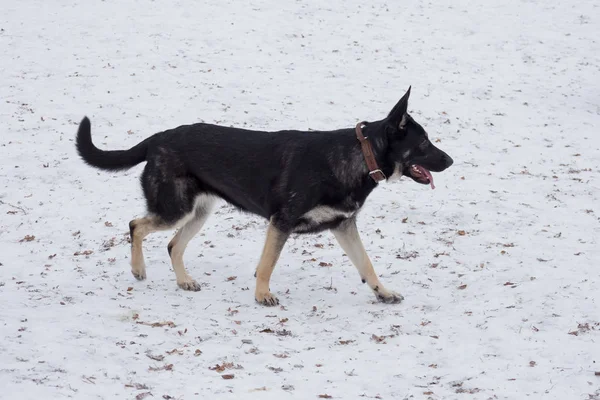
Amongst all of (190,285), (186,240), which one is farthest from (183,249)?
(190,285)

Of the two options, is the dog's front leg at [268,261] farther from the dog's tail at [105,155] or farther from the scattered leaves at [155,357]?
the dog's tail at [105,155]

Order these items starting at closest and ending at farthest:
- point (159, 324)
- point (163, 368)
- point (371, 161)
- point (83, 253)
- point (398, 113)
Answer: point (163, 368) → point (159, 324) → point (398, 113) → point (371, 161) → point (83, 253)

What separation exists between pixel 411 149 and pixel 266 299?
2.21 metres

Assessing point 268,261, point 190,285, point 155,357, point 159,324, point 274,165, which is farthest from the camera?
point 190,285

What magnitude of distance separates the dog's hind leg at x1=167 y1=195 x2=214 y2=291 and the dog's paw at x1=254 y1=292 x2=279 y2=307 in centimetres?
81

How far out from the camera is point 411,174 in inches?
274

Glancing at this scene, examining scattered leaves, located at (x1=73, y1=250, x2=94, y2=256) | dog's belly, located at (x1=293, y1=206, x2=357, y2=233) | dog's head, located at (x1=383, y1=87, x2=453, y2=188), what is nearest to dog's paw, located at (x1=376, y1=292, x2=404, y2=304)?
dog's belly, located at (x1=293, y1=206, x2=357, y2=233)

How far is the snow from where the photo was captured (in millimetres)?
5301

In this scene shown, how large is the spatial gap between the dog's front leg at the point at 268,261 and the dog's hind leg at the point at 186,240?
843 millimetres

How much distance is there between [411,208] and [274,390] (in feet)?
17.6

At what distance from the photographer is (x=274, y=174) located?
6941mm

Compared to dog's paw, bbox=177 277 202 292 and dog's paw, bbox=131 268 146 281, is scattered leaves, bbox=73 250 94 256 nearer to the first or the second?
dog's paw, bbox=131 268 146 281

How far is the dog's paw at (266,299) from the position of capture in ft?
22.6

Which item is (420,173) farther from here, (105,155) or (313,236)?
(105,155)
